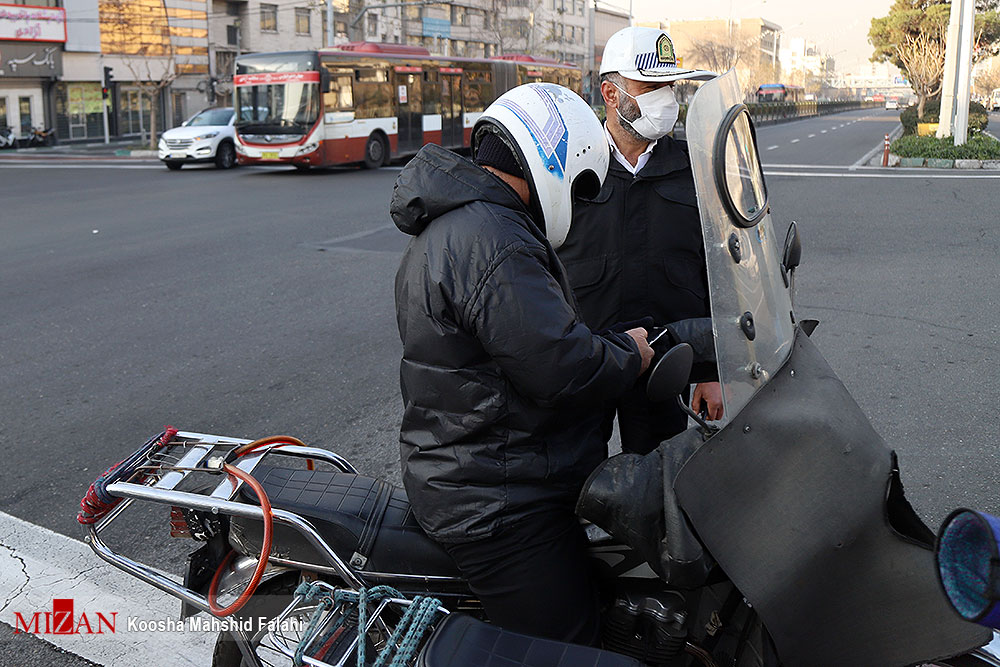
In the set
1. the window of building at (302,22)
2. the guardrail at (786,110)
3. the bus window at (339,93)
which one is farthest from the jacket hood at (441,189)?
the window of building at (302,22)

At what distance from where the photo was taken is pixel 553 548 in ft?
7.11

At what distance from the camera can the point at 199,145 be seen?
75.9 ft

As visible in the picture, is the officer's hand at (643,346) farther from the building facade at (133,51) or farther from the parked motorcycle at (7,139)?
the parked motorcycle at (7,139)

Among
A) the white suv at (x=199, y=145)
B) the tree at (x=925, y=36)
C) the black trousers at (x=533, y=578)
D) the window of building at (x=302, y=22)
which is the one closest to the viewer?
the black trousers at (x=533, y=578)

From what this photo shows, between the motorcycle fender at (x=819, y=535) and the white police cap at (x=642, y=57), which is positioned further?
the white police cap at (x=642, y=57)

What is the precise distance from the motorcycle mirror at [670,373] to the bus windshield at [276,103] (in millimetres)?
20322

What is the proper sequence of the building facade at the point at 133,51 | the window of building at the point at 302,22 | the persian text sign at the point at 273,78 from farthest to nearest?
the window of building at the point at 302,22
the building facade at the point at 133,51
the persian text sign at the point at 273,78

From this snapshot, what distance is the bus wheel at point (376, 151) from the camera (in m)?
22.8

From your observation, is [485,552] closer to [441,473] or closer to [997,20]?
[441,473]

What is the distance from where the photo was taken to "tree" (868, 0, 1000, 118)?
32.9m

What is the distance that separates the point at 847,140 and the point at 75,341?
98.9 feet

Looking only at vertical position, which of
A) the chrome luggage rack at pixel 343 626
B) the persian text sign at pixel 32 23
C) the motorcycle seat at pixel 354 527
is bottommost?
the chrome luggage rack at pixel 343 626

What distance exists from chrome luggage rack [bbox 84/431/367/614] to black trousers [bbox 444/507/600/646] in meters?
0.32

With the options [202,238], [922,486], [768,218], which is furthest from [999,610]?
[202,238]
